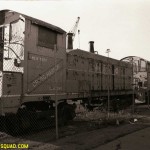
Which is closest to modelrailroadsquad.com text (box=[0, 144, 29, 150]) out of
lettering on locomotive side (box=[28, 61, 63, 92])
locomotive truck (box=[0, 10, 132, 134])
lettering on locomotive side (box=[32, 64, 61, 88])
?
locomotive truck (box=[0, 10, 132, 134])

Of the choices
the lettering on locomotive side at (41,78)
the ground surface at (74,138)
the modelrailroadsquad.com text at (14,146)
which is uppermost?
the lettering on locomotive side at (41,78)

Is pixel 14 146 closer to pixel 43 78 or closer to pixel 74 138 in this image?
pixel 74 138

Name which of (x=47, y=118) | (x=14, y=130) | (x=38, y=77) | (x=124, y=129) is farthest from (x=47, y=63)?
(x=124, y=129)

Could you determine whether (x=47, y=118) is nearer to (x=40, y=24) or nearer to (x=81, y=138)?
(x=81, y=138)

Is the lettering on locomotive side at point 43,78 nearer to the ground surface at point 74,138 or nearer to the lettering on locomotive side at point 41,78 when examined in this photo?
the lettering on locomotive side at point 41,78

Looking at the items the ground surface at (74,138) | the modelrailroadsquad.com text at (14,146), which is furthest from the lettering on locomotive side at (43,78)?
the modelrailroadsquad.com text at (14,146)

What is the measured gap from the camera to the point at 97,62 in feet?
47.9

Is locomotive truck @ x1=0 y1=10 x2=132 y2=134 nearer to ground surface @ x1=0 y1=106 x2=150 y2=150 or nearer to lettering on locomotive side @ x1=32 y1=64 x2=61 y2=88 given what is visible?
lettering on locomotive side @ x1=32 y1=64 x2=61 y2=88

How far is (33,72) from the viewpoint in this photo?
933 cm

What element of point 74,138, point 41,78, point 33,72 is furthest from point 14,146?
point 41,78

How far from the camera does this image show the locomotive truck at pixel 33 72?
27.7 feet

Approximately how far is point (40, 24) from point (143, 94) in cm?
1489

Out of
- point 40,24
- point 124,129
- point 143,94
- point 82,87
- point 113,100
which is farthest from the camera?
point 143,94

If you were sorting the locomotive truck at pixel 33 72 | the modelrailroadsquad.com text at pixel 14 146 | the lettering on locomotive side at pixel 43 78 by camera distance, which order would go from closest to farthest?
1. the modelrailroadsquad.com text at pixel 14 146
2. the locomotive truck at pixel 33 72
3. the lettering on locomotive side at pixel 43 78
